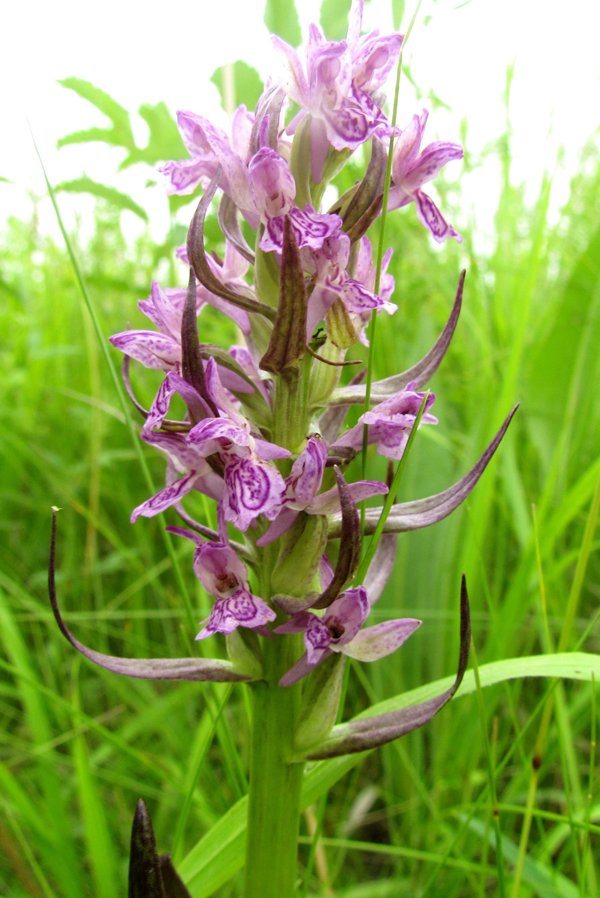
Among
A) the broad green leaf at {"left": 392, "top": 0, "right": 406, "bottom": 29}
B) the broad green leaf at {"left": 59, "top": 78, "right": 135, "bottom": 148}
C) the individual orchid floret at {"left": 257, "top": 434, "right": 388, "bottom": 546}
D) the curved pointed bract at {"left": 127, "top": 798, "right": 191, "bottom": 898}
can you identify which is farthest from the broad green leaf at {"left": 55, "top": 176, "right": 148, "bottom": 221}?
the curved pointed bract at {"left": 127, "top": 798, "right": 191, "bottom": 898}

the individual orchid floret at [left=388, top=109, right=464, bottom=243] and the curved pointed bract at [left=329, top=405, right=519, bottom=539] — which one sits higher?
the individual orchid floret at [left=388, top=109, right=464, bottom=243]

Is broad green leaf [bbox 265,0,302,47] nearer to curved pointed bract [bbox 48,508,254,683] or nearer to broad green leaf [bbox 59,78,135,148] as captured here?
broad green leaf [bbox 59,78,135,148]

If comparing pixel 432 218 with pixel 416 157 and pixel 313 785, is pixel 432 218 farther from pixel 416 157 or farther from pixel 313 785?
pixel 313 785

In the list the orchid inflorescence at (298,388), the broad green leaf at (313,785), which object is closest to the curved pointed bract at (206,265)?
the orchid inflorescence at (298,388)

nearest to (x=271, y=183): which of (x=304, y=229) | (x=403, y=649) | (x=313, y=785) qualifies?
(x=304, y=229)

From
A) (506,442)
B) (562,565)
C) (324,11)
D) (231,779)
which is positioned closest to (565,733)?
(562,565)

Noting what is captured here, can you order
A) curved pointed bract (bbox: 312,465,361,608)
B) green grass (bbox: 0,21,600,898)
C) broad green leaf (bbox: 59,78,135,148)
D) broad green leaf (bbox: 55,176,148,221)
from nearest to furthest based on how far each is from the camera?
curved pointed bract (bbox: 312,465,361,608) → green grass (bbox: 0,21,600,898) → broad green leaf (bbox: 59,78,135,148) → broad green leaf (bbox: 55,176,148,221)
